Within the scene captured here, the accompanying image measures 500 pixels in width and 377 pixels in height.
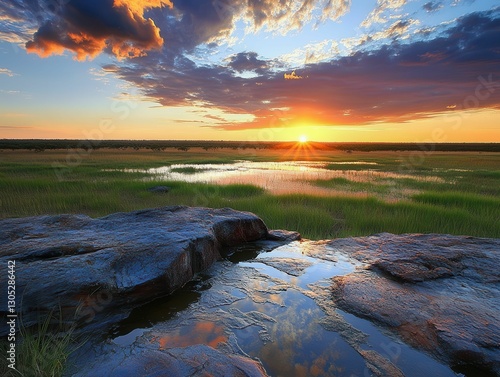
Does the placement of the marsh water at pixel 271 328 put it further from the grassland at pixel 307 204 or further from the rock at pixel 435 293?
the grassland at pixel 307 204

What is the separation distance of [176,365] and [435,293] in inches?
120

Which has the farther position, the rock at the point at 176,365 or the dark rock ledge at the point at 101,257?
the dark rock ledge at the point at 101,257

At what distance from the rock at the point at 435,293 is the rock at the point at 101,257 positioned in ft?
6.58

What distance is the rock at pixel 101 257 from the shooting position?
281cm

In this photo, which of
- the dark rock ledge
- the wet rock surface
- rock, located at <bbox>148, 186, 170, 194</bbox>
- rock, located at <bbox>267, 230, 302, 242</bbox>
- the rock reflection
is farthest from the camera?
rock, located at <bbox>148, 186, 170, 194</bbox>

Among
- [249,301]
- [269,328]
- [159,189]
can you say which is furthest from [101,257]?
[159,189]

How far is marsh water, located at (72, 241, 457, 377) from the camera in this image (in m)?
2.42

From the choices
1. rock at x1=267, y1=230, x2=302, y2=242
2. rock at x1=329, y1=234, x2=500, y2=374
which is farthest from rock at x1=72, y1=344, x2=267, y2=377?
rock at x1=267, y1=230, x2=302, y2=242

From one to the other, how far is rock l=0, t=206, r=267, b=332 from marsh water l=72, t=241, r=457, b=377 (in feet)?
0.93

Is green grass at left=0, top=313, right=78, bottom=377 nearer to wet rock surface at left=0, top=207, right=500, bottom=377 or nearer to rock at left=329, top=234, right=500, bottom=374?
wet rock surface at left=0, top=207, right=500, bottom=377

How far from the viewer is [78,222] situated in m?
4.80

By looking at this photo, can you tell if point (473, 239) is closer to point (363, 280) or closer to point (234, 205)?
point (363, 280)

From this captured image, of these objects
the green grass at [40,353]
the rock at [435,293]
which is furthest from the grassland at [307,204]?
the green grass at [40,353]

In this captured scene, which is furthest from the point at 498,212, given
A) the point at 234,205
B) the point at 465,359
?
the point at 465,359
